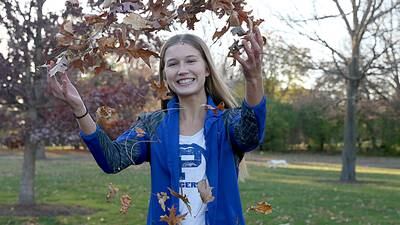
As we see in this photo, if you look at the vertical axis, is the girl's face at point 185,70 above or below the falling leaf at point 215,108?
above

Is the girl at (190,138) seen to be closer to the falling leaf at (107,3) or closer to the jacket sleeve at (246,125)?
the jacket sleeve at (246,125)

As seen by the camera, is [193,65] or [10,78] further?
[10,78]

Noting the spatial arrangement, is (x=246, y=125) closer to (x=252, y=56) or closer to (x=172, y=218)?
(x=252, y=56)

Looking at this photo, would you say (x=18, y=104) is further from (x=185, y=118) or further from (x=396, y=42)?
(x=396, y=42)

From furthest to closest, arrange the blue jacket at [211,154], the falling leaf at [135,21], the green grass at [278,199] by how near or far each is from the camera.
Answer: the green grass at [278,199], the blue jacket at [211,154], the falling leaf at [135,21]

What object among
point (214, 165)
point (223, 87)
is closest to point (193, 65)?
point (223, 87)

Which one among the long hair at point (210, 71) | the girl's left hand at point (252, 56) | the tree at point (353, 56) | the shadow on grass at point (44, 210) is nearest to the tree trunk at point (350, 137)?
the tree at point (353, 56)

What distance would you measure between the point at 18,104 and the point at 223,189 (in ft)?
28.9

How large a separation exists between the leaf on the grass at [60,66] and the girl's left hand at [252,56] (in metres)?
0.65

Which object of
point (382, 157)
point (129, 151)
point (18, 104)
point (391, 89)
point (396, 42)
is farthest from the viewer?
point (382, 157)

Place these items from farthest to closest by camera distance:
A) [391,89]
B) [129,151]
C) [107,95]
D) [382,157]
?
[382,157]
[391,89]
[107,95]
[129,151]

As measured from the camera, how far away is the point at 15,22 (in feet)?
33.1

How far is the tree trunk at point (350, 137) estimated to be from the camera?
18.3 metres

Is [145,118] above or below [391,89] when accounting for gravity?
below
